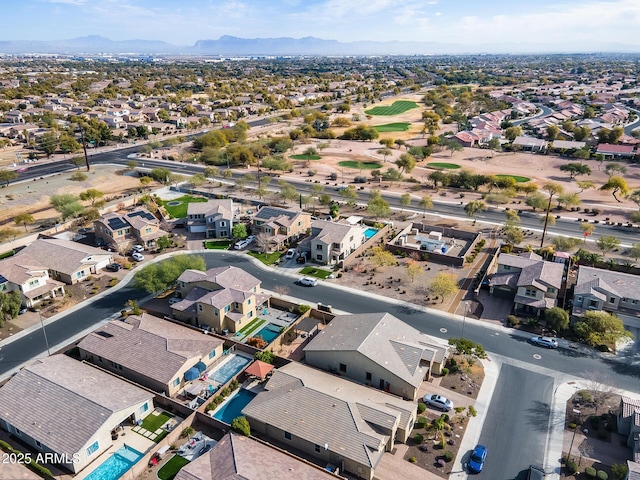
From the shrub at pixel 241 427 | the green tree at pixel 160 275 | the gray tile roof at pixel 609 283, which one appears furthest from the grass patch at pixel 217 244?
the gray tile roof at pixel 609 283

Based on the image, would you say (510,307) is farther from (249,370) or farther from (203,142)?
(203,142)

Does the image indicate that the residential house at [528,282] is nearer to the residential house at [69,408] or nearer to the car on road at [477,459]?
the car on road at [477,459]

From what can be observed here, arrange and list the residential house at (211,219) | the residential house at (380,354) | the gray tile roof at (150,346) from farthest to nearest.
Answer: the residential house at (211,219) < the gray tile roof at (150,346) < the residential house at (380,354)

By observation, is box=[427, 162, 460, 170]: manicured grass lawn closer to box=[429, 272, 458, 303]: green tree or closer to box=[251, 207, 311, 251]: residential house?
box=[251, 207, 311, 251]: residential house

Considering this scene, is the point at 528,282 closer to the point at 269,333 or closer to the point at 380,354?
the point at 380,354

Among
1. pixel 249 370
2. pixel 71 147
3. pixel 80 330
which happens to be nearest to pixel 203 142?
pixel 71 147

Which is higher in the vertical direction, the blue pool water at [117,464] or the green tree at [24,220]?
the green tree at [24,220]
